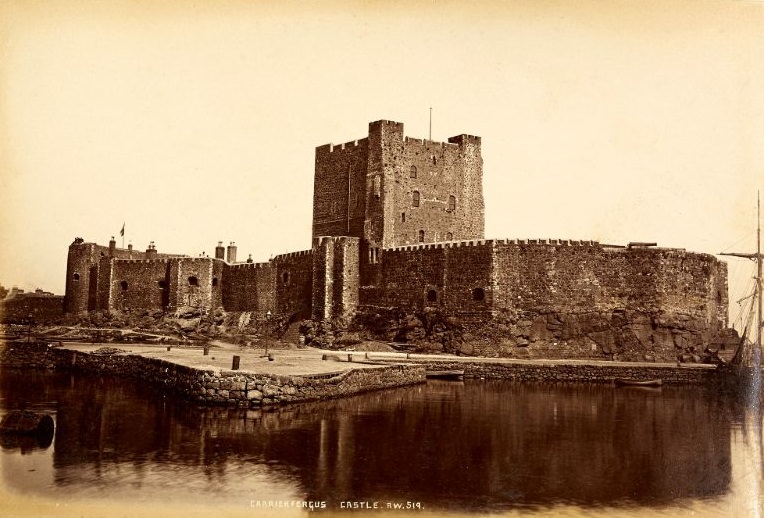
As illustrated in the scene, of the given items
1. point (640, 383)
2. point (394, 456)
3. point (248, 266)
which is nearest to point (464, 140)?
point (248, 266)

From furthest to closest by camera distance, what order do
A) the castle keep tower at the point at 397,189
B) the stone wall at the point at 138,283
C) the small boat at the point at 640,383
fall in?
the stone wall at the point at 138,283
the castle keep tower at the point at 397,189
the small boat at the point at 640,383

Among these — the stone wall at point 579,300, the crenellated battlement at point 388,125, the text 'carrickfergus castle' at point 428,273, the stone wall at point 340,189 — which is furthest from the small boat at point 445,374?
the crenellated battlement at point 388,125

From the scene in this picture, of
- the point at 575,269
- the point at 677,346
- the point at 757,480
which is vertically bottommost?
the point at 757,480

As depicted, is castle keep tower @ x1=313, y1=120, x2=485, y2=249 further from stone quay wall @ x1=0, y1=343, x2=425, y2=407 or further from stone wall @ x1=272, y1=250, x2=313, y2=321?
stone quay wall @ x1=0, y1=343, x2=425, y2=407

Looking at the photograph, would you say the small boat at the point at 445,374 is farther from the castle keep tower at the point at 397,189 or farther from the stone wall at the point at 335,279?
the castle keep tower at the point at 397,189

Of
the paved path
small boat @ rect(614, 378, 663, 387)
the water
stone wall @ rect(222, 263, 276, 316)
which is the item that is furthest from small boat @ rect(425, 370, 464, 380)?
stone wall @ rect(222, 263, 276, 316)

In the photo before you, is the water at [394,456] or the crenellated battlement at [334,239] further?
the crenellated battlement at [334,239]

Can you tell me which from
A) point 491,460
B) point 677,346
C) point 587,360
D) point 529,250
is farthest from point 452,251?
point 491,460

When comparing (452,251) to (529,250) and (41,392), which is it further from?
(41,392)
